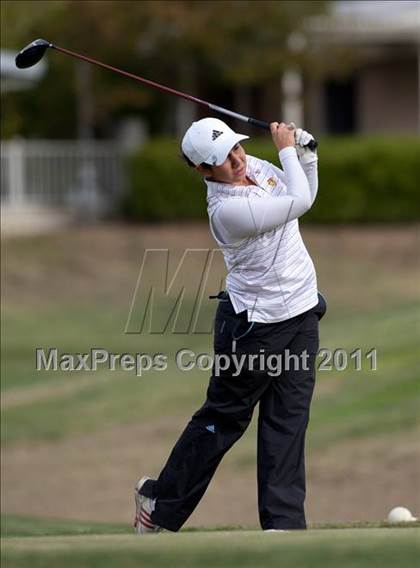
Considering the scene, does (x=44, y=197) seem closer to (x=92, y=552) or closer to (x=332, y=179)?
(x=332, y=179)

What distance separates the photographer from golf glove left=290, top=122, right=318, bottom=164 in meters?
6.20

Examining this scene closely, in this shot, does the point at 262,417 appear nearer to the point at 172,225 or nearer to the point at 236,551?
the point at 236,551

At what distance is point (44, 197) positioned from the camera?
90.0 ft

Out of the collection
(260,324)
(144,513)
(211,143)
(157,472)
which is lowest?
(157,472)

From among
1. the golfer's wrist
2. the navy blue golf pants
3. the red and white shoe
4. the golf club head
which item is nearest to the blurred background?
the red and white shoe

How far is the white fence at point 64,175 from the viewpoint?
26.6 meters

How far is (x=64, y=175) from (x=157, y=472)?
17.0 meters

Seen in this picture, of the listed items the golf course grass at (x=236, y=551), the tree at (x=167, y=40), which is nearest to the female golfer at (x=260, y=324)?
the golf course grass at (x=236, y=551)

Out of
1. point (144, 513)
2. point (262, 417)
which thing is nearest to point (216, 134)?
point (262, 417)

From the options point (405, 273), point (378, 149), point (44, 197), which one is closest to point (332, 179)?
point (378, 149)

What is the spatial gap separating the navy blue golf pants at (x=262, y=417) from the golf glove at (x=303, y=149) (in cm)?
69

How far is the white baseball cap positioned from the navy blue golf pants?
69 centimetres

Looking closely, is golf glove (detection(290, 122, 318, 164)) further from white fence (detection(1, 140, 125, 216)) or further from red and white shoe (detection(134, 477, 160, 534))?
white fence (detection(1, 140, 125, 216))

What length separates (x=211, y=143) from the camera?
610 centimetres
